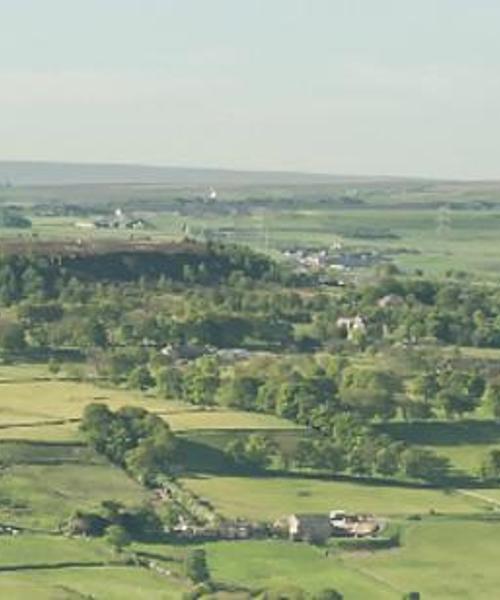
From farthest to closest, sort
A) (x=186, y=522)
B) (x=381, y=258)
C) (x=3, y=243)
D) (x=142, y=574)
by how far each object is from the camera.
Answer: (x=381, y=258) → (x=3, y=243) → (x=186, y=522) → (x=142, y=574)

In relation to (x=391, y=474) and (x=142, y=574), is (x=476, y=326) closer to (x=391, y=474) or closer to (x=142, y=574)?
(x=391, y=474)

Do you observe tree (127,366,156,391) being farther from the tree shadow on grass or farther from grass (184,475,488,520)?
grass (184,475,488,520)

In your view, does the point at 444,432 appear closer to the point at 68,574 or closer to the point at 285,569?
the point at 285,569

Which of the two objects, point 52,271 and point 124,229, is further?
point 124,229

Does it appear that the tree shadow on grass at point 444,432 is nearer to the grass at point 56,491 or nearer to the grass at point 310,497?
the grass at point 310,497

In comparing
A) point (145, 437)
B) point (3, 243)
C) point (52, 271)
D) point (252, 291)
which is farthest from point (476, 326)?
point (145, 437)

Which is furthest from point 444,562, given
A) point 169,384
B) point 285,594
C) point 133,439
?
point 169,384

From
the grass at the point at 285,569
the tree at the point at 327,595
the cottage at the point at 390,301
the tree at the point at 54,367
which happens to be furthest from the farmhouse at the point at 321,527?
the cottage at the point at 390,301
